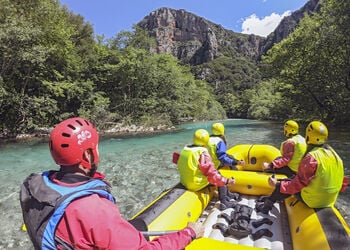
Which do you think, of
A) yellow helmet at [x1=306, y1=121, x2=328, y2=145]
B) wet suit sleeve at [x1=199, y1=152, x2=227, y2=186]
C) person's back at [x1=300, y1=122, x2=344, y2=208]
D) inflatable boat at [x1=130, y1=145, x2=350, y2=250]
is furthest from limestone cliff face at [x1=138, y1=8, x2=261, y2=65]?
person's back at [x1=300, y1=122, x2=344, y2=208]

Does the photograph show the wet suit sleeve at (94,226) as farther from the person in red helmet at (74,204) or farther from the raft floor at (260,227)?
the raft floor at (260,227)

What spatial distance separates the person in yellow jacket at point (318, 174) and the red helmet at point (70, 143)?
2770 mm

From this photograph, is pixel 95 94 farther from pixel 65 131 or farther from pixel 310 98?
pixel 65 131

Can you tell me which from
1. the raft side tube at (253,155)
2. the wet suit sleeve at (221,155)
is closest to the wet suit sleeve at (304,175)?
the wet suit sleeve at (221,155)

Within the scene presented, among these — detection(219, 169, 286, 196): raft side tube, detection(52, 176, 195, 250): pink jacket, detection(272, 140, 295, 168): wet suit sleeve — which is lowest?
detection(219, 169, 286, 196): raft side tube

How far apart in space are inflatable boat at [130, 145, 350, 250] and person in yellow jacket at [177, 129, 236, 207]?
6.8 inches

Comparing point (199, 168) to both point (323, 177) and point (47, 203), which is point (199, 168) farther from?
point (47, 203)

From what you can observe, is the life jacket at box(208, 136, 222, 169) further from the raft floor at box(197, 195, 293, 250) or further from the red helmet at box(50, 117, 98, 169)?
the red helmet at box(50, 117, 98, 169)

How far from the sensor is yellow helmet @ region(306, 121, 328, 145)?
3.47 m

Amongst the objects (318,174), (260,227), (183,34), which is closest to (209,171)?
(260,227)

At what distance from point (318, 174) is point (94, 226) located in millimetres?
2873

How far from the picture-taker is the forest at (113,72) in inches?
667

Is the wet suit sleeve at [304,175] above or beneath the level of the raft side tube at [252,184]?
above

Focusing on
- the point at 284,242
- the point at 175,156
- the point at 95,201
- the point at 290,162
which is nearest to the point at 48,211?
the point at 95,201
